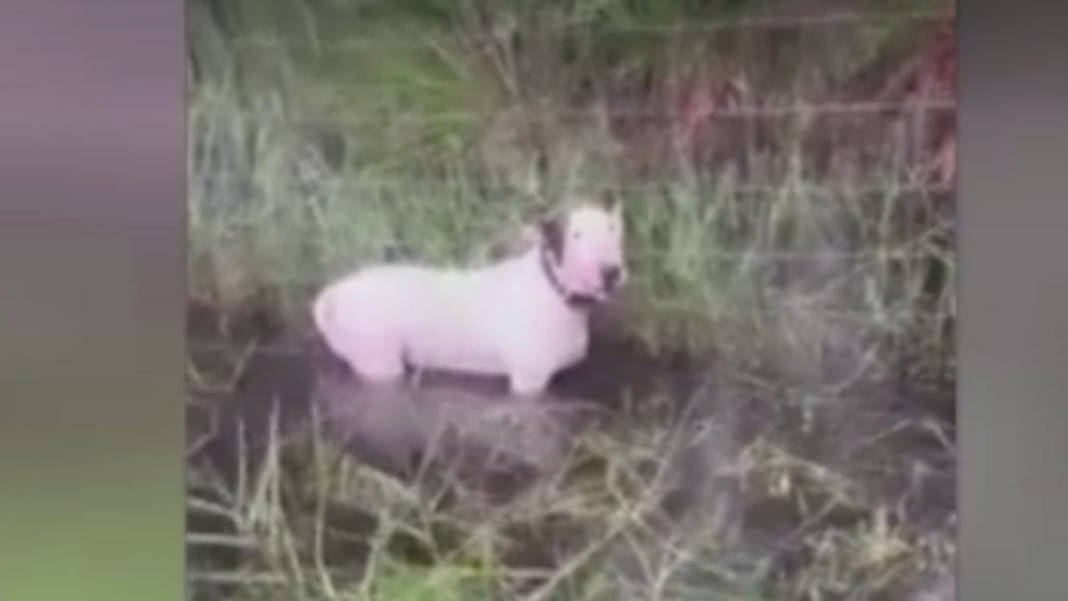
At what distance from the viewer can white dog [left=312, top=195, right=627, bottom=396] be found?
5.29 ft

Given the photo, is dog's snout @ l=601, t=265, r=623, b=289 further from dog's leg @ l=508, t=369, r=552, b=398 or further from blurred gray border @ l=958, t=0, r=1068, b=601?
blurred gray border @ l=958, t=0, r=1068, b=601

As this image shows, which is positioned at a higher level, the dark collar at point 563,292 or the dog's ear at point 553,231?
the dog's ear at point 553,231

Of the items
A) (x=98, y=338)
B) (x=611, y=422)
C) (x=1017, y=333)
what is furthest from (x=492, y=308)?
(x=1017, y=333)

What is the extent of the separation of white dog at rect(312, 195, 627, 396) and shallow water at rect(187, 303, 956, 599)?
0.03 meters

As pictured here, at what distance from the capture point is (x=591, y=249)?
5.28 feet

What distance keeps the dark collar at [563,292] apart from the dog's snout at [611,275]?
2 cm

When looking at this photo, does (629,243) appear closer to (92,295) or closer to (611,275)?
(611,275)

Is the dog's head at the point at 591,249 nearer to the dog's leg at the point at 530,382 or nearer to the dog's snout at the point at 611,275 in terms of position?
the dog's snout at the point at 611,275

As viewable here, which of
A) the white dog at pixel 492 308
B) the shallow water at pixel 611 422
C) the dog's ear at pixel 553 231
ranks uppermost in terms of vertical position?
the dog's ear at pixel 553 231

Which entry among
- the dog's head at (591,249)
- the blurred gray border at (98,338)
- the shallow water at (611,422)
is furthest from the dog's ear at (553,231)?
the blurred gray border at (98,338)

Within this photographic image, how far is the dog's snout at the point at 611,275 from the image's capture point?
1.61 meters

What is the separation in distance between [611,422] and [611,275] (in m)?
0.17

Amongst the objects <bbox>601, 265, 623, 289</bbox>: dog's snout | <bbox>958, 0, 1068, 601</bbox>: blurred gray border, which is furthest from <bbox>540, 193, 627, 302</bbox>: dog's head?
<bbox>958, 0, 1068, 601</bbox>: blurred gray border

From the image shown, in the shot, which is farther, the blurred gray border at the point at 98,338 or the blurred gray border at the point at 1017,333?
the blurred gray border at the point at 98,338
